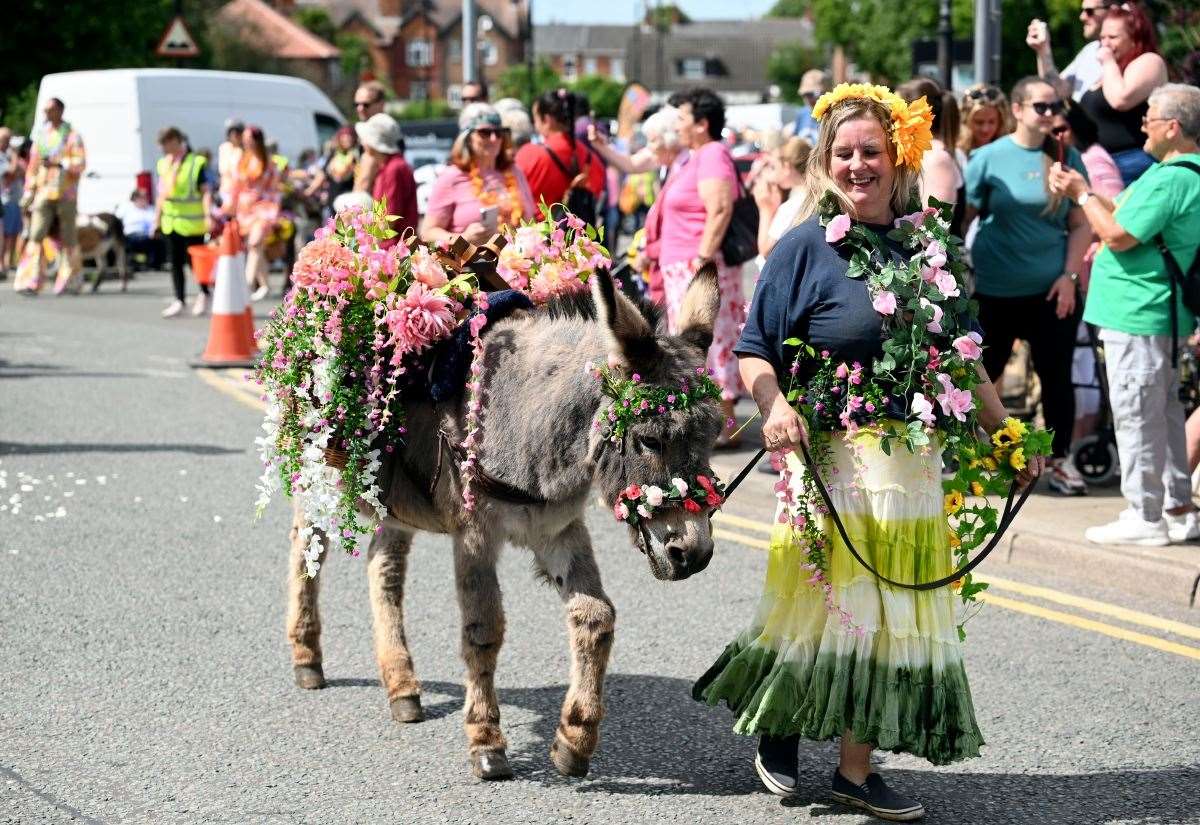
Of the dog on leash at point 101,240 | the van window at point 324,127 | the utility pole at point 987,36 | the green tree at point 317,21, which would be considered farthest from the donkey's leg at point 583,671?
the green tree at point 317,21

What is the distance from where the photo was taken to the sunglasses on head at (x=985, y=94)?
10.4m

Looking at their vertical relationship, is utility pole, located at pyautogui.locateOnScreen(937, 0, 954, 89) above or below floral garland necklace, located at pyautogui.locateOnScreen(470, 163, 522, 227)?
above

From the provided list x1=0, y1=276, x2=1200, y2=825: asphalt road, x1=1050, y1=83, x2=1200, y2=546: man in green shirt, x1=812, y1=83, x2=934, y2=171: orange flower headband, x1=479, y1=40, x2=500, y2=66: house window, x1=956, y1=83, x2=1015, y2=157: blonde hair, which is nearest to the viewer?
x1=812, y1=83, x2=934, y2=171: orange flower headband

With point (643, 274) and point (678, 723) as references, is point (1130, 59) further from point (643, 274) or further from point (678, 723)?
point (678, 723)

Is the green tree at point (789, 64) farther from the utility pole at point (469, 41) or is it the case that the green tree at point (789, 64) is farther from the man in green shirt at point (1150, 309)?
the man in green shirt at point (1150, 309)

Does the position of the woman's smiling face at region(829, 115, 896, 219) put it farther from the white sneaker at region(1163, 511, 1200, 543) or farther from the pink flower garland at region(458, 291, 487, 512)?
the white sneaker at region(1163, 511, 1200, 543)

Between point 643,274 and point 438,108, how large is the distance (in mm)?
104622

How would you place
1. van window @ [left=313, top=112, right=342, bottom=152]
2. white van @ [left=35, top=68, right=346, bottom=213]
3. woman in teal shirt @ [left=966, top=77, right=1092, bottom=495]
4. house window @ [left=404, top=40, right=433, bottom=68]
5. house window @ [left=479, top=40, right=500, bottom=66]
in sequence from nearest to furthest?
woman in teal shirt @ [left=966, top=77, right=1092, bottom=495]
white van @ [left=35, top=68, right=346, bottom=213]
van window @ [left=313, top=112, right=342, bottom=152]
house window @ [left=404, top=40, right=433, bottom=68]
house window @ [left=479, top=40, right=500, bottom=66]

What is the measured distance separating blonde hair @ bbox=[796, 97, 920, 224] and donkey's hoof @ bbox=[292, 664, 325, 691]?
8.39 ft

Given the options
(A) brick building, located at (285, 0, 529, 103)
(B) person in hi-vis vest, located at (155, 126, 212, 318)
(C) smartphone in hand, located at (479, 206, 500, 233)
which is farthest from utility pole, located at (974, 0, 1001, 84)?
(A) brick building, located at (285, 0, 529, 103)

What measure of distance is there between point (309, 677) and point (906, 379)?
8.66 ft

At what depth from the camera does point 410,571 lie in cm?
789

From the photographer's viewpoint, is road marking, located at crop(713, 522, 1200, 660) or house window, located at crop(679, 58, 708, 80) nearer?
road marking, located at crop(713, 522, 1200, 660)

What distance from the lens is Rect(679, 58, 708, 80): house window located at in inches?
6467
